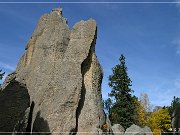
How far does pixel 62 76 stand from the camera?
1834 cm

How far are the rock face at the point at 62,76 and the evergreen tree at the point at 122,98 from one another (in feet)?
101

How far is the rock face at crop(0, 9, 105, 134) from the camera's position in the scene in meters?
17.3

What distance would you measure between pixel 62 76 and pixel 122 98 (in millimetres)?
35081

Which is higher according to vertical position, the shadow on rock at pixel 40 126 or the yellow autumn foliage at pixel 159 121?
the yellow autumn foliage at pixel 159 121

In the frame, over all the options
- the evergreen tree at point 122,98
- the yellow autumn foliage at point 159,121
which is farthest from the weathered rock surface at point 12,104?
the yellow autumn foliage at point 159,121

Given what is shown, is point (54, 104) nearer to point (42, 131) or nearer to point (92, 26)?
point (42, 131)

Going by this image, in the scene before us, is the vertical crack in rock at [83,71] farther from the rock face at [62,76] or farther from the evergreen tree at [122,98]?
the evergreen tree at [122,98]

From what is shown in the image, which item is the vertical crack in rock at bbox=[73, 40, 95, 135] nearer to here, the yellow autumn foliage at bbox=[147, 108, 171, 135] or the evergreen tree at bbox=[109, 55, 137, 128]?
the evergreen tree at bbox=[109, 55, 137, 128]

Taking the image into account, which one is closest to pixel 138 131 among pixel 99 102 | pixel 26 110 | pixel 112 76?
pixel 99 102

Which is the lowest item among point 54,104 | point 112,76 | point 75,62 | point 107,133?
point 107,133

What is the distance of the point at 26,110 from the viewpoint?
617 inches

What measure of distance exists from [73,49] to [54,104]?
3294 millimetres

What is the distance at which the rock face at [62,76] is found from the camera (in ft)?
56.8

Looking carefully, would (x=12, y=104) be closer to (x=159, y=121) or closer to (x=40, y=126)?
(x=40, y=126)
